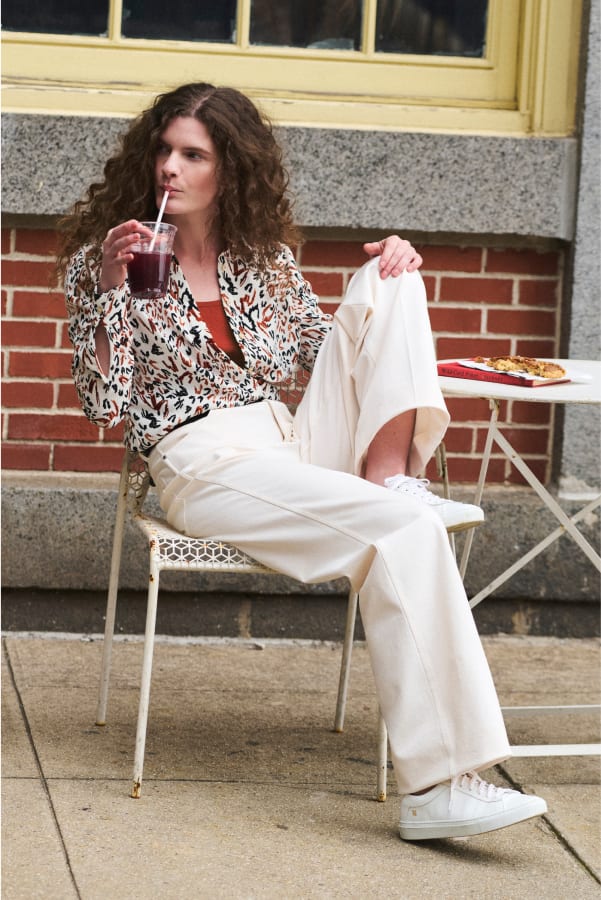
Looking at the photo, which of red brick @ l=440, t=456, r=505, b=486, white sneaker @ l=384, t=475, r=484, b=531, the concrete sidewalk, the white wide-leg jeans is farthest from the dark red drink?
red brick @ l=440, t=456, r=505, b=486

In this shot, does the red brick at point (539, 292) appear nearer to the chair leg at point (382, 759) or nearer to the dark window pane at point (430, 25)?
the dark window pane at point (430, 25)

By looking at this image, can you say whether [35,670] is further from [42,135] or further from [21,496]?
[42,135]

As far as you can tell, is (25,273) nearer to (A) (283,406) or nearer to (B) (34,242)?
(B) (34,242)

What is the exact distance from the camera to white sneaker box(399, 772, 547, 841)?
8.89ft

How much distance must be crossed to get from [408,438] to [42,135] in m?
1.62

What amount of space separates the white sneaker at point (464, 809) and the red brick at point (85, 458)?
1.76m

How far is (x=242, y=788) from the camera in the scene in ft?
10.0

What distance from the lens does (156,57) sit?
13.7 ft

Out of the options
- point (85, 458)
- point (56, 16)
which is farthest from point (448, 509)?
point (56, 16)

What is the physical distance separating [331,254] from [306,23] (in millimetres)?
713

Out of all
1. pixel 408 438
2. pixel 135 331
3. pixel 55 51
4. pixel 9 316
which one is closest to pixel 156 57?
pixel 55 51

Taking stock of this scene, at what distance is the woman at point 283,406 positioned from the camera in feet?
8.94

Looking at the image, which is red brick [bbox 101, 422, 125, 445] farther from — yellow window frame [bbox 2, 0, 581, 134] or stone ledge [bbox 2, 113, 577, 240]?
yellow window frame [bbox 2, 0, 581, 134]

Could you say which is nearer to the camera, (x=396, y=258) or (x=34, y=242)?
(x=396, y=258)
